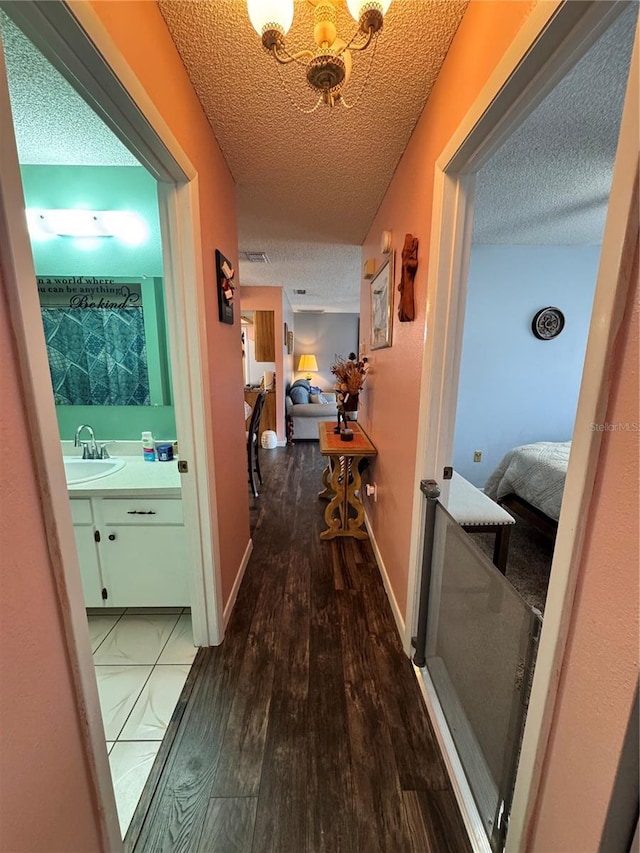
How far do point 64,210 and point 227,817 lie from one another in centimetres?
276

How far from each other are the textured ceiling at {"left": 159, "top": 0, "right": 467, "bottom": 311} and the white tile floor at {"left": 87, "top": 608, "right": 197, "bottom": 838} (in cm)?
249

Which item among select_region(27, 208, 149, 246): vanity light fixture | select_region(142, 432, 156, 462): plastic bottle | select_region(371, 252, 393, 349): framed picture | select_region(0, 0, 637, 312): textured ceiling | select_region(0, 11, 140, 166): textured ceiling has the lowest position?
select_region(142, 432, 156, 462): plastic bottle

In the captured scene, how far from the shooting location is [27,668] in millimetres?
577

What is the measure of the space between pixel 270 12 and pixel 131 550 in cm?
205

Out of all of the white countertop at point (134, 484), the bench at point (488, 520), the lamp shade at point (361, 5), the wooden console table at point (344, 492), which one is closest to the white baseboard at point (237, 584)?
the wooden console table at point (344, 492)

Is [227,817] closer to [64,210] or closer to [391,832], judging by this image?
[391,832]

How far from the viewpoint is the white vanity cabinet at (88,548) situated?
5.33 ft

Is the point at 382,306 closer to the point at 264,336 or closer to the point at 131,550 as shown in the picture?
the point at 131,550

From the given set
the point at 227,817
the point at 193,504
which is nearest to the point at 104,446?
the point at 193,504

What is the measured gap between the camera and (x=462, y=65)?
1.07 metres

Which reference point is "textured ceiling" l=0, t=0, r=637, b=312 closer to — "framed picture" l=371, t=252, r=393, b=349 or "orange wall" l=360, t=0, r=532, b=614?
"orange wall" l=360, t=0, r=532, b=614

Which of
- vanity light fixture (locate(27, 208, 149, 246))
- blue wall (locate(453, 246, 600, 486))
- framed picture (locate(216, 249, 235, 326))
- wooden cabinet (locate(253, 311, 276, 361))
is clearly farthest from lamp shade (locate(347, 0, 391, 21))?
wooden cabinet (locate(253, 311, 276, 361))

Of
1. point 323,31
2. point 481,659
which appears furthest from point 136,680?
point 323,31

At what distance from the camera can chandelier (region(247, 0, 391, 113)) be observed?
2.70 ft
